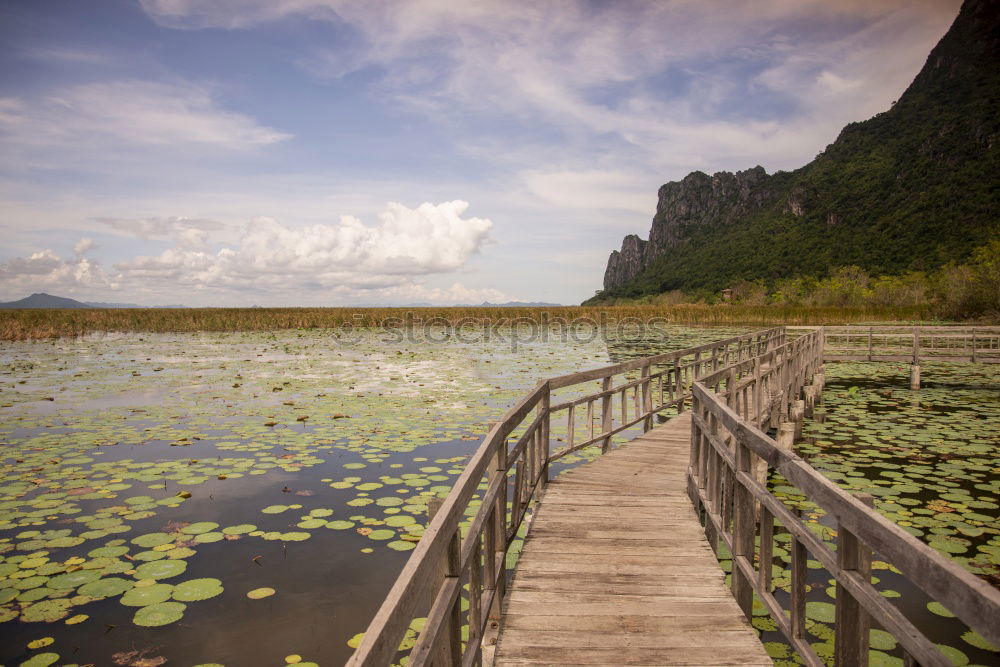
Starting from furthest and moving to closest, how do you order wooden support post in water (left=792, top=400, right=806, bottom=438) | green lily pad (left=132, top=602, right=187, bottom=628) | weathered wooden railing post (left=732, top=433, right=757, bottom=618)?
wooden support post in water (left=792, top=400, right=806, bottom=438), green lily pad (left=132, top=602, right=187, bottom=628), weathered wooden railing post (left=732, top=433, right=757, bottom=618)

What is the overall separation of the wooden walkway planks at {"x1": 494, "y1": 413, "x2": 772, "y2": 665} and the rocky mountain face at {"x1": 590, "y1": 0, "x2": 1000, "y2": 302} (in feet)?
202

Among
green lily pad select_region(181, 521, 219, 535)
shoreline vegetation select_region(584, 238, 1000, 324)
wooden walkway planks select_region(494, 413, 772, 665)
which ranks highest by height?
shoreline vegetation select_region(584, 238, 1000, 324)

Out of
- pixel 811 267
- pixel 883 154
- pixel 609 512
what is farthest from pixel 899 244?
pixel 609 512

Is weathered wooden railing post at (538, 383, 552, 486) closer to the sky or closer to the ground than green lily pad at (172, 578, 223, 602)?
closer to the sky

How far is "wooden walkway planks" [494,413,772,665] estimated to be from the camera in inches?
124

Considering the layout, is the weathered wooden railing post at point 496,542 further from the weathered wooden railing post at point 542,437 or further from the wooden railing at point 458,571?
the weathered wooden railing post at point 542,437

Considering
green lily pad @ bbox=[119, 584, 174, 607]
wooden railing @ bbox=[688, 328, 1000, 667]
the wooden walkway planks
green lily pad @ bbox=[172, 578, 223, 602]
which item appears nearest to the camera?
wooden railing @ bbox=[688, 328, 1000, 667]

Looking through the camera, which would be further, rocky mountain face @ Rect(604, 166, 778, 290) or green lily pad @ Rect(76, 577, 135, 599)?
rocky mountain face @ Rect(604, 166, 778, 290)

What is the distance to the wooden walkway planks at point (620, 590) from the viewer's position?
3.15 m

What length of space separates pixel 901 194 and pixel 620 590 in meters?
87.3

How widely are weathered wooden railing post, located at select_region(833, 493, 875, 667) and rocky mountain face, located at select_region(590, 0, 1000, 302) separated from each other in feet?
208

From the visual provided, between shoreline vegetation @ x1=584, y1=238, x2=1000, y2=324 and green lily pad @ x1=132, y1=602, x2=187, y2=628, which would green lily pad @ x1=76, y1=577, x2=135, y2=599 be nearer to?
green lily pad @ x1=132, y1=602, x2=187, y2=628

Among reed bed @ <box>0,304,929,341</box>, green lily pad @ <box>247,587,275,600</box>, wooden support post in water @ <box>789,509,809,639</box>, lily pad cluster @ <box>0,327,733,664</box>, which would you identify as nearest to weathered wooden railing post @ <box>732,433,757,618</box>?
wooden support post in water @ <box>789,509,809,639</box>

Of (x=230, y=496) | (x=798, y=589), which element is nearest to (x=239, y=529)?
(x=230, y=496)
